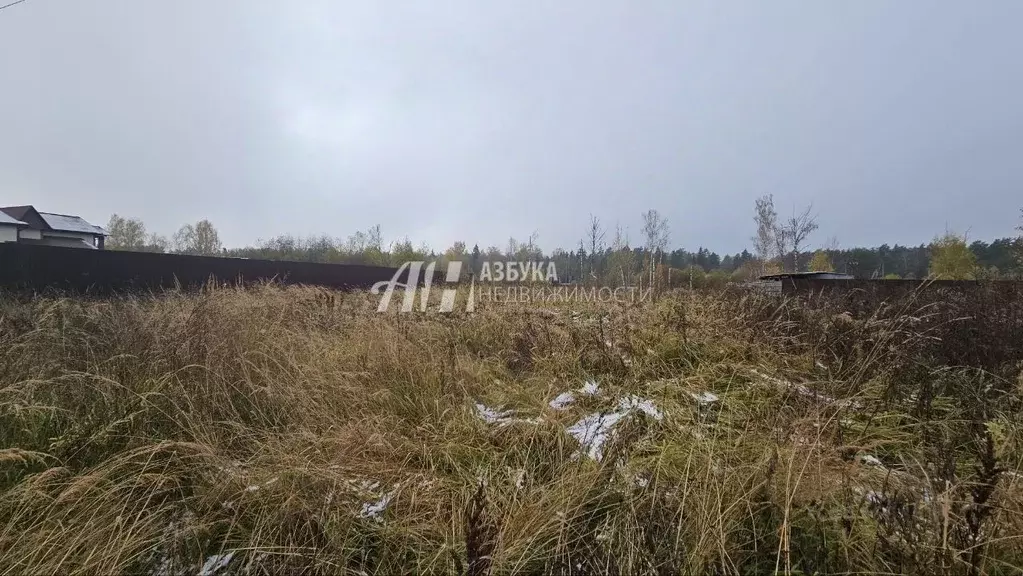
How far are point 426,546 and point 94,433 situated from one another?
5.67ft

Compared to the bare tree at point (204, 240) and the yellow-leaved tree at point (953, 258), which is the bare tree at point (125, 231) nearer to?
the bare tree at point (204, 240)

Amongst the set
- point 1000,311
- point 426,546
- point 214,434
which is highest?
point 1000,311

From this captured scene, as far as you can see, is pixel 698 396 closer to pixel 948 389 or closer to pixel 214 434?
pixel 948 389

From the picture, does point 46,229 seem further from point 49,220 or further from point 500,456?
point 500,456

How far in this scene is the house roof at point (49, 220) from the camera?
2338 cm

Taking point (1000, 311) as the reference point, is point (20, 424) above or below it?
below

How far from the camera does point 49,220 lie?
81.6 ft

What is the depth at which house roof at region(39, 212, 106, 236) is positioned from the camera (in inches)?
956

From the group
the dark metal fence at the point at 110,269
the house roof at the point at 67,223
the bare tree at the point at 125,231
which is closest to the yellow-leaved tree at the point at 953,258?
the dark metal fence at the point at 110,269

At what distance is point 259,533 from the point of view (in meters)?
1.34

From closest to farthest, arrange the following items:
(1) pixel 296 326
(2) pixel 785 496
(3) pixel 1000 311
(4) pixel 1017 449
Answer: (2) pixel 785 496 → (4) pixel 1017 449 → (3) pixel 1000 311 → (1) pixel 296 326

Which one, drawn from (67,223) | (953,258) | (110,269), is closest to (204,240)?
(67,223)

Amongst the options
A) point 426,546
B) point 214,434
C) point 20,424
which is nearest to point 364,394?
point 214,434

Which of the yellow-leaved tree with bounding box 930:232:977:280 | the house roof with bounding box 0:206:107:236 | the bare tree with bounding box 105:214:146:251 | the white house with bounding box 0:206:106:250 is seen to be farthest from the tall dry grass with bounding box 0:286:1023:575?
the bare tree with bounding box 105:214:146:251
